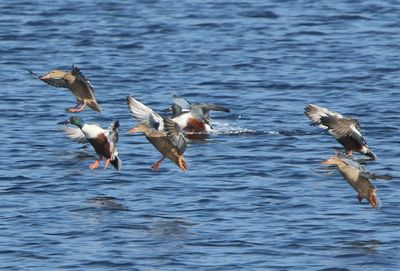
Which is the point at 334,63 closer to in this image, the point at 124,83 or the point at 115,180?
the point at 124,83

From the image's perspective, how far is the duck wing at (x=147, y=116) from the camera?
15.8 meters

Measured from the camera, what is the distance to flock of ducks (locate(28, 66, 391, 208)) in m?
13.7

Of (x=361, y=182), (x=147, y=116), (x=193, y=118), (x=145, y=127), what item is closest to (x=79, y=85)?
(x=193, y=118)

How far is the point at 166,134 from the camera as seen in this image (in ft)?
49.6

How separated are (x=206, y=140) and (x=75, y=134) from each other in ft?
6.74

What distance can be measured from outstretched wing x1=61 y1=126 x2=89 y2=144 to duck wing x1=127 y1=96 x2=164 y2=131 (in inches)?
59.3

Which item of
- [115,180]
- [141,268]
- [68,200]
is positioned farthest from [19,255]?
[115,180]

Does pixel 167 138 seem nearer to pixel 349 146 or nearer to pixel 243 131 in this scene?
pixel 349 146

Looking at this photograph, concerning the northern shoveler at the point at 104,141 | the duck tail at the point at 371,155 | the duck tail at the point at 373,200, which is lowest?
the duck tail at the point at 371,155

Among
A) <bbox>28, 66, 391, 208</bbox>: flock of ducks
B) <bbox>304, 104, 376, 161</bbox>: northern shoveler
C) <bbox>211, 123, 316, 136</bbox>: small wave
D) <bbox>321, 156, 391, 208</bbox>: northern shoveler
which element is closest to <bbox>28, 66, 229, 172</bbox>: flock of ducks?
<bbox>28, 66, 391, 208</bbox>: flock of ducks

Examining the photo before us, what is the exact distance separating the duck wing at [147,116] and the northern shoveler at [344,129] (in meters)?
2.01

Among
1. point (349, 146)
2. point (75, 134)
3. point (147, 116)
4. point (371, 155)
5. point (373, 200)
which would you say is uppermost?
point (147, 116)

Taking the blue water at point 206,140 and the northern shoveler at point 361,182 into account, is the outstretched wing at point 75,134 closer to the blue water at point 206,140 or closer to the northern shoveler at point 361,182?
the blue water at point 206,140

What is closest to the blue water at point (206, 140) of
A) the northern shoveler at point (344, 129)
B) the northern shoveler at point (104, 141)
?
the northern shoveler at point (104, 141)
